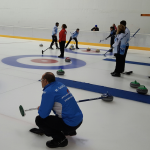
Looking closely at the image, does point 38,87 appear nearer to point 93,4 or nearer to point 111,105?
point 111,105

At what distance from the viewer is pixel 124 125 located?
3402 millimetres

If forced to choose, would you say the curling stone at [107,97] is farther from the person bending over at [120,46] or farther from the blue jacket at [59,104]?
the person bending over at [120,46]

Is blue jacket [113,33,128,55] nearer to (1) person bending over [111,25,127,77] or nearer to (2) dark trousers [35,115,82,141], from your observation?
(1) person bending over [111,25,127,77]

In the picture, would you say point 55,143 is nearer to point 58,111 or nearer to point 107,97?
point 58,111

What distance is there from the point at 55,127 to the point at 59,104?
1.06 feet

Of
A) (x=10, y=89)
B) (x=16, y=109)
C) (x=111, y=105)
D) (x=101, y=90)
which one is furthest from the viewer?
(x=101, y=90)

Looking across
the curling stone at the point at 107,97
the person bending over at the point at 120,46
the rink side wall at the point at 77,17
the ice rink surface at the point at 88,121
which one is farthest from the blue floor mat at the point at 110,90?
the rink side wall at the point at 77,17

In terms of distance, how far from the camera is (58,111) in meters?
2.56

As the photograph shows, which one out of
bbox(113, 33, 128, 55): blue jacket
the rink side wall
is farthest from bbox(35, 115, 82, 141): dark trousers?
the rink side wall

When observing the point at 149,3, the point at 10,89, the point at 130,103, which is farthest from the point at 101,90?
the point at 149,3

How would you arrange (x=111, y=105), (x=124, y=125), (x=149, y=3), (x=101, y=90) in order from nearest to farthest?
(x=124, y=125) < (x=111, y=105) < (x=101, y=90) < (x=149, y=3)

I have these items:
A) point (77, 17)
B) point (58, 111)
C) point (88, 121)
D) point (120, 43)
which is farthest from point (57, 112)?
point (77, 17)

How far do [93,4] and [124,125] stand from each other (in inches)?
681

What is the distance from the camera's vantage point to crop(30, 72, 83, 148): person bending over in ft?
8.06
